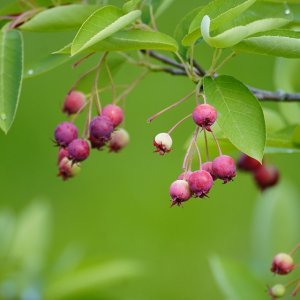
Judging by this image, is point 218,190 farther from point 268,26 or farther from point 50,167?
point 268,26

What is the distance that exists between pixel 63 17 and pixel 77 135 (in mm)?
230

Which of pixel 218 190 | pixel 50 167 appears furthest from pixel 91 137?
pixel 50 167

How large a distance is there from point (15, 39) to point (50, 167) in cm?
299

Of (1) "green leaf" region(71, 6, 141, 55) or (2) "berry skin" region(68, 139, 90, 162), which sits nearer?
(1) "green leaf" region(71, 6, 141, 55)

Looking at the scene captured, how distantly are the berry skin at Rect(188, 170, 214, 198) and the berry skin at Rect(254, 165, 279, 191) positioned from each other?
787mm

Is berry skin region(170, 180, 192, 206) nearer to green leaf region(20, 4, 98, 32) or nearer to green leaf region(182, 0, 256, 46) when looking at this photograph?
green leaf region(182, 0, 256, 46)

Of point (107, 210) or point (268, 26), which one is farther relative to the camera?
point (107, 210)

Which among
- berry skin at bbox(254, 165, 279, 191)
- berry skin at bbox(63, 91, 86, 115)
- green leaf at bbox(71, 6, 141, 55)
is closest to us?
green leaf at bbox(71, 6, 141, 55)

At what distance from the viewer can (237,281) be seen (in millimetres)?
1827

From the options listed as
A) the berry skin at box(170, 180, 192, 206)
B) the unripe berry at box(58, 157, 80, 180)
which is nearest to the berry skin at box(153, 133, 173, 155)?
the berry skin at box(170, 180, 192, 206)

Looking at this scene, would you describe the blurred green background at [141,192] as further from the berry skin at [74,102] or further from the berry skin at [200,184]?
the berry skin at [200,184]

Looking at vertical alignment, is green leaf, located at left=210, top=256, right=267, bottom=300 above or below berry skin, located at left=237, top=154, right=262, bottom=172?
below

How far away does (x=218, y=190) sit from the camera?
13.5ft

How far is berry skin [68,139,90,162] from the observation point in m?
1.51
